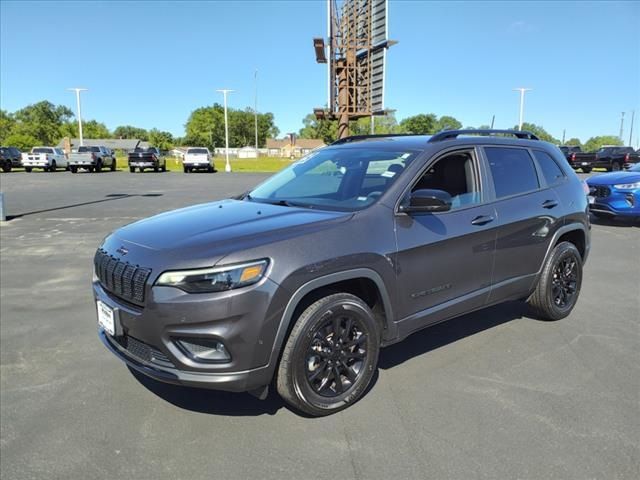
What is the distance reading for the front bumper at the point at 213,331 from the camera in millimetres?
2703

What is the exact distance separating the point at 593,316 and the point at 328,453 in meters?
3.63

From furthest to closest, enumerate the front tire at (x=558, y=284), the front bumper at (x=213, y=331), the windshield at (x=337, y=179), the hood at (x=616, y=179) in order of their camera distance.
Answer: the hood at (x=616, y=179)
the front tire at (x=558, y=284)
the windshield at (x=337, y=179)
the front bumper at (x=213, y=331)

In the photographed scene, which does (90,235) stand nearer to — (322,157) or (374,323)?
(322,157)

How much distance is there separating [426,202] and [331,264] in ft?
2.80

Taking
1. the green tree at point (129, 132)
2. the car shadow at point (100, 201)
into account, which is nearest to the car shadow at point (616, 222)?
the car shadow at point (100, 201)

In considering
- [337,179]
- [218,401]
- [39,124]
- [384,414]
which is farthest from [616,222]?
[39,124]

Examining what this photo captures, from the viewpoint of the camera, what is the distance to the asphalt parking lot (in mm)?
2719

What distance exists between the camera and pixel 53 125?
13450 centimetres

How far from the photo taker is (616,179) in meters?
10.8

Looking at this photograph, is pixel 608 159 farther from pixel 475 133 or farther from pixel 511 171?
pixel 475 133

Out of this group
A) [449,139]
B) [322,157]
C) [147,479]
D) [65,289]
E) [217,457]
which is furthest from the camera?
[65,289]

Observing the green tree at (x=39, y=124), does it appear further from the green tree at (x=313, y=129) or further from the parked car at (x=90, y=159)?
the parked car at (x=90, y=159)

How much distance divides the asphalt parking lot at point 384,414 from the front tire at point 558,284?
149 millimetres

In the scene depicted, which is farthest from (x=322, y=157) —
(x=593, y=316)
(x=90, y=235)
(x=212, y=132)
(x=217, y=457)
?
(x=212, y=132)
